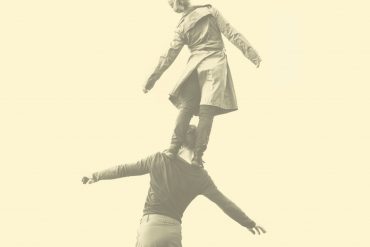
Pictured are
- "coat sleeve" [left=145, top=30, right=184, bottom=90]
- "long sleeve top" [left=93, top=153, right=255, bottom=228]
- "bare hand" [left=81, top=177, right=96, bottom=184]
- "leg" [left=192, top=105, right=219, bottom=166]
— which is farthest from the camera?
"bare hand" [left=81, top=177, right=96, bottom=184]

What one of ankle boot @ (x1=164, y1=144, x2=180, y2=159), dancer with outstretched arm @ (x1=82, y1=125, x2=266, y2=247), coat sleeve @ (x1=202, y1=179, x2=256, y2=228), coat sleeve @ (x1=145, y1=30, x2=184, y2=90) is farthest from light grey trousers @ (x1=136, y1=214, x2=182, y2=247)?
coat sleeve @ (x1=145, y1=30, x2=184, y2=90)

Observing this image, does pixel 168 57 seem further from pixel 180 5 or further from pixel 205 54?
pixel 180 5

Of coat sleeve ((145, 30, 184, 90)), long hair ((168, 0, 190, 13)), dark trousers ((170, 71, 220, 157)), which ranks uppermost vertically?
long hair ((168, 0, 190, 13))

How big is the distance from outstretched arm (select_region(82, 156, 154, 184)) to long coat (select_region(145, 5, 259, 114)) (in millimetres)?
A: 561

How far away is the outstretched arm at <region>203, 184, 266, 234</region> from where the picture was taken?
7148 mm

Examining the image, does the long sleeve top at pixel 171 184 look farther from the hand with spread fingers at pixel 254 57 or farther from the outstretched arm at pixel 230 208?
the hand with spread fingers at pixel 254 57

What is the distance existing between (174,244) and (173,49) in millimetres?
1623

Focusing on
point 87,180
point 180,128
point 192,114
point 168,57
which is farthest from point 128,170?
point 168,57

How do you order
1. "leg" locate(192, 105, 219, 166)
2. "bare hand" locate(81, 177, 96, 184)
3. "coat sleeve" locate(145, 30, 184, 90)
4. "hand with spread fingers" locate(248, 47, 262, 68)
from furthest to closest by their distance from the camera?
"bare hand" locate(81, 177, 96, 184) < "coat sleeve" locate(145, 30, 184, 90) < "hand with spread fingers" locate(248, 47, 262, 68) < "leg" locate(192, 105, 219, 166)

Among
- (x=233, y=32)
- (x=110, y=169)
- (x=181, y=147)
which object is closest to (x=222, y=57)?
(x=233, y=32)

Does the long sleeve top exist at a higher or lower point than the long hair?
lower

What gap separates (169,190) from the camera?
23.0 feet

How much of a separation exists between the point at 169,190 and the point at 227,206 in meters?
0.55

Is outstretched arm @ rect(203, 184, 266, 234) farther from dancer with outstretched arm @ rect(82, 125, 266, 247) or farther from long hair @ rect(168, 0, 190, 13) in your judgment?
long hair @ rect(168, 0, 190, 13)
